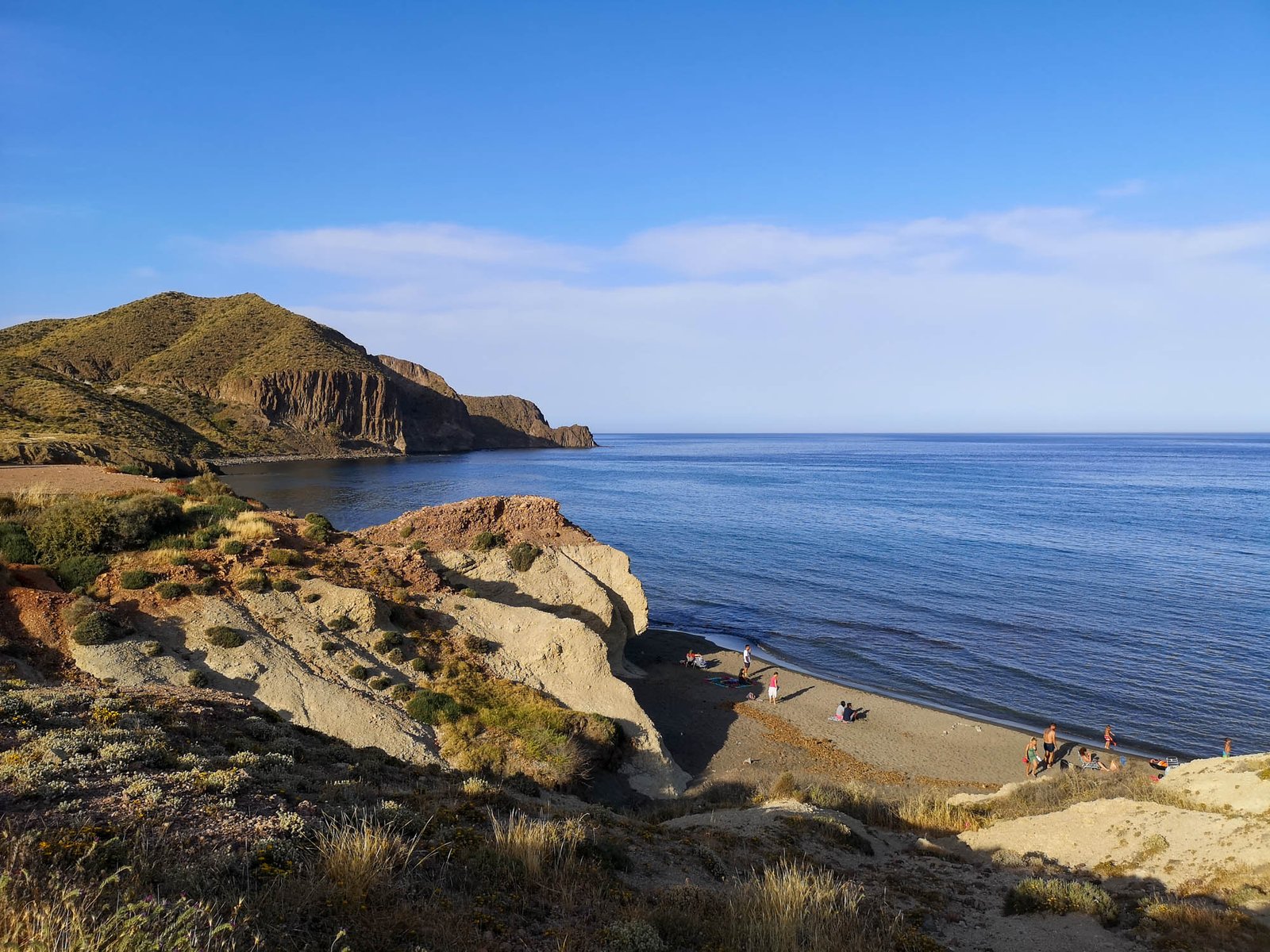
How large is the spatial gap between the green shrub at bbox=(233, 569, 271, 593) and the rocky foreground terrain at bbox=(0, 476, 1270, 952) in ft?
0.22

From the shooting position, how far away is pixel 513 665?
21734 mm

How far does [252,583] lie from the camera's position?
21109mm

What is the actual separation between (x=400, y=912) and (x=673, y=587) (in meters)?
39.2

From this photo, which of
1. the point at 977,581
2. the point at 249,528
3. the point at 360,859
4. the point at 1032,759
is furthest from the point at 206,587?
the point at 977,581

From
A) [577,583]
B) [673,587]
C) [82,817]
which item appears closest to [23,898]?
[82,817]

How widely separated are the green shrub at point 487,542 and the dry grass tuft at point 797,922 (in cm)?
2254

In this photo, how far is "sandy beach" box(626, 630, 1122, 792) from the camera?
22.0 metres

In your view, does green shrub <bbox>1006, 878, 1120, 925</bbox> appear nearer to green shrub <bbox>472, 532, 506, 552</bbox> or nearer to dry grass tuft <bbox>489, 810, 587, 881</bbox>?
dry grass tuft <bbox>489, 810, 587, 881</bbox>

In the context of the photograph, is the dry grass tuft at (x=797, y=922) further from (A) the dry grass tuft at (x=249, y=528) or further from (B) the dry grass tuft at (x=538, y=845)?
(A) the dry grass tuft at (x=249, y=528)

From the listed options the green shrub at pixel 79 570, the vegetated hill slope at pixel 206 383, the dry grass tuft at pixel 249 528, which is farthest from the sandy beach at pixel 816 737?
the vegetated hill slope at pixel 206 383

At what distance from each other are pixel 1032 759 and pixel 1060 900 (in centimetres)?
1532

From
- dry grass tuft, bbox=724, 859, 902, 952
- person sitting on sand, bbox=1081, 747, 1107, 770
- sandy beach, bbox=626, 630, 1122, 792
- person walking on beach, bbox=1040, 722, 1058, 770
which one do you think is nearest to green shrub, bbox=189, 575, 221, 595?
sandy beach, bbox=626, 630, 1122, 792

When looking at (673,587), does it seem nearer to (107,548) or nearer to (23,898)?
(107,548)

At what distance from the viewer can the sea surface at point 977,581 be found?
28.0 m
